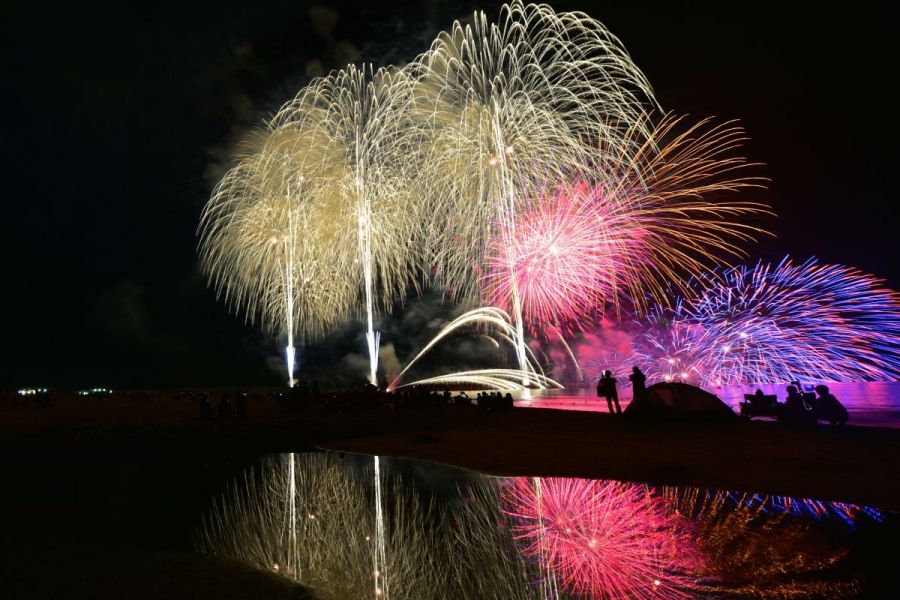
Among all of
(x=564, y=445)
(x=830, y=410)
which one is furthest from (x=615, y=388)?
(x=830, y=410)

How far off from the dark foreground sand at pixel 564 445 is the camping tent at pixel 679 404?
70cm

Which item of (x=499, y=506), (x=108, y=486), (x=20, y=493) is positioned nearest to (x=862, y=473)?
(x=499, y=506)

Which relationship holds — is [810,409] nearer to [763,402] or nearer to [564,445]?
[763,402]

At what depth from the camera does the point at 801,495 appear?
30.8 feet

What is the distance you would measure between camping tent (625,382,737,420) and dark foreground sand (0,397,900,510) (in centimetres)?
70

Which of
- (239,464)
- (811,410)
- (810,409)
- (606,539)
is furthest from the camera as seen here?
(810,409)

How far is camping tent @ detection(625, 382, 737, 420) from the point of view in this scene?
1767cm

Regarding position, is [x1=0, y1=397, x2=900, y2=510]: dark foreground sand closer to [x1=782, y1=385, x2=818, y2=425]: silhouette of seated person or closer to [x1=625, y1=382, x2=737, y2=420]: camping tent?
[x1=625, y1=382, x2=737, y2=420]: camping tent

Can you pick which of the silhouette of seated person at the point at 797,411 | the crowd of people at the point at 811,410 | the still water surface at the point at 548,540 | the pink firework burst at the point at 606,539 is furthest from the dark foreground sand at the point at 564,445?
the pink firework burst at the point at 606,539

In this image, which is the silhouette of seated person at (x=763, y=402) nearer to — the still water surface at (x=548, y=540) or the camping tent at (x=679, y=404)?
the camping tent at (x=679, y=404)

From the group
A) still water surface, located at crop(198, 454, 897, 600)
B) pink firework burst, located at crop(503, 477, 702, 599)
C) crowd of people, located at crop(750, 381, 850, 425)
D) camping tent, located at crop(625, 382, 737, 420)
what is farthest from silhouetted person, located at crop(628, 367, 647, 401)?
pink firework burst, located at crop(503, 477, 702, 599)

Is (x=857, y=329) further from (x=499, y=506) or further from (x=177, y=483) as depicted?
(x=177, y=483)

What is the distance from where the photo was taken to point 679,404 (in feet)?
59.4

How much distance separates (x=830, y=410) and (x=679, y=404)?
14.4ft
